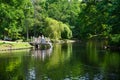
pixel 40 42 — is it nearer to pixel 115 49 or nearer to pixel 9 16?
pixel 9 16

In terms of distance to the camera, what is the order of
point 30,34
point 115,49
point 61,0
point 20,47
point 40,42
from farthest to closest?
point 61,0 < point 30,34 < point 40,42 < point 20,47 < point 115,49

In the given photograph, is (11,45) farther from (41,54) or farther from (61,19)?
(61,19)

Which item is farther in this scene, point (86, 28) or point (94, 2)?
point (86, 28)

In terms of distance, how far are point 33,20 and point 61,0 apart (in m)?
49.9

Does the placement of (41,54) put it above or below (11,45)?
below

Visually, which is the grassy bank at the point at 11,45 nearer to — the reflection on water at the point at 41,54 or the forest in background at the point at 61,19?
the forest in background at the point at 61,19

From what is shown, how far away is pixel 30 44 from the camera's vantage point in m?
69.2

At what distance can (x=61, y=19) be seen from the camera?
11531cm

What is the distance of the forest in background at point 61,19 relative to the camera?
58406 millimetres

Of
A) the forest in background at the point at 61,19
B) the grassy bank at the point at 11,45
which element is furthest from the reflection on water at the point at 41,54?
the forest in background at the point at 61,19

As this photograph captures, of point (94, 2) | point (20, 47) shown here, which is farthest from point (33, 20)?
point (20, 47)

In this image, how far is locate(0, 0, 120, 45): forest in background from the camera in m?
58.4

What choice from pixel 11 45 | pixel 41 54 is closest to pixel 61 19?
pixel 11 45

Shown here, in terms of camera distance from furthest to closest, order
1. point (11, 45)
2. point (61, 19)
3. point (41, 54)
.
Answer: point (61, 19), point (11, 45), point (41, 54)
